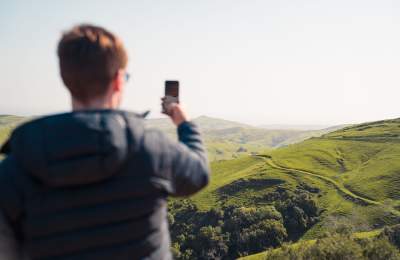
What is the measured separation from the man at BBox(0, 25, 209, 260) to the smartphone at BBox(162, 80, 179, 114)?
2.46 feet

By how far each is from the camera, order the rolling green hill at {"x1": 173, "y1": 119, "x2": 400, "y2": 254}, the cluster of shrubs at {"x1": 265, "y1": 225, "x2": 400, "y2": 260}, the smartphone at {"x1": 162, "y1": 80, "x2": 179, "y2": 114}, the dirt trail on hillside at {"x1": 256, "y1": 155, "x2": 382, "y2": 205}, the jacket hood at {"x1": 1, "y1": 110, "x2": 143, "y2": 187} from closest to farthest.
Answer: the jacket hood at {"x1": 1, "y1": 110, "x2": 143, "y2": 187}, the smartphone at {"x1": 162, "y1": 80, "x2": 179, "y2": 114}, the cluster of shrubs at {"x1": 265, "y1": 225, "x2": 400, "y2": 260}, the rolling green hill at {"x1": 173, "y1": 119, "x2": 400, "y2": 254}, the dirt trail on hillside at {"x1": 256, "y1": 155, "x2": 382, "y2": 205}

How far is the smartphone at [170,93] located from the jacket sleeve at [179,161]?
529 millimetres

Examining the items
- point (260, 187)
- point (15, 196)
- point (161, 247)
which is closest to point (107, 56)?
point (15, 196)

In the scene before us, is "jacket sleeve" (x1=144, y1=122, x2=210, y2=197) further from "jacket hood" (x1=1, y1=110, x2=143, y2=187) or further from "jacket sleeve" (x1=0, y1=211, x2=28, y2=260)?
"jacket sleeve" (x1=0, y1=211, x2=28, y2=260)

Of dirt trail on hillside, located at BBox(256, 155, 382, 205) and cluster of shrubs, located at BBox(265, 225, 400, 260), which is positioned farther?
dirt trail on hillside, located at BBox(256, 155, 382, 205)

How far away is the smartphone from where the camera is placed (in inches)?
144

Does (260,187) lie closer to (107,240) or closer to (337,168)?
(337,168)

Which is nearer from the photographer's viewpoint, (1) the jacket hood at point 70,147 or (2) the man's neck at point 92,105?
(1) the jacket hood at point 70,147

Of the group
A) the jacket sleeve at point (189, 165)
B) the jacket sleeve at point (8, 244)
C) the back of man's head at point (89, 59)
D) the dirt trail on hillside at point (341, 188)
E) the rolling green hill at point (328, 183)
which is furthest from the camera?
the dirt trail on hillside at point (341, 188)

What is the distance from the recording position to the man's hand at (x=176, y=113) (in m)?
3.38

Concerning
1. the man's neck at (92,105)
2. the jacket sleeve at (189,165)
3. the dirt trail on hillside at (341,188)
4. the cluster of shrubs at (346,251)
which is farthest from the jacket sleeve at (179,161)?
the dirt trail on hillside at (341,188)

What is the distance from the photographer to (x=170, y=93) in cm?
384

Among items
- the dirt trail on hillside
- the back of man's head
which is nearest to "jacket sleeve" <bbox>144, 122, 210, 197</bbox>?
the back of man's head

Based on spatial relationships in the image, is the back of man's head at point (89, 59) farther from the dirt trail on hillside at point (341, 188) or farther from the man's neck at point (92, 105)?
the dirt trail on hillside at point (341, 188)
